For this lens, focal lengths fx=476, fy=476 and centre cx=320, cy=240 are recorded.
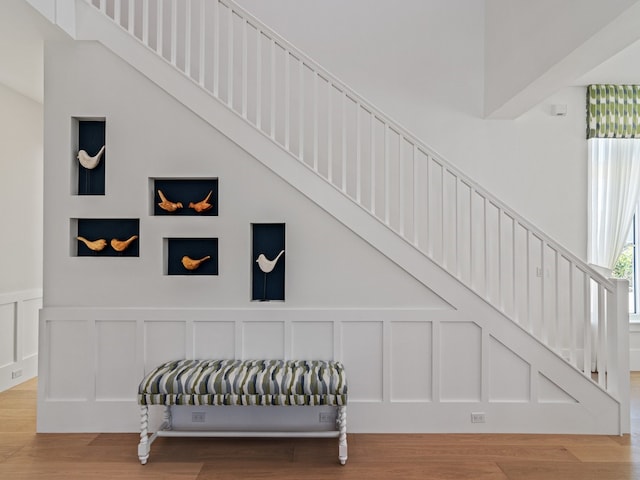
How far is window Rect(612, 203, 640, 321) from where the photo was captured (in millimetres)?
5156

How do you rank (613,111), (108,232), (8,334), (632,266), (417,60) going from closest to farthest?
1. (108,232)
2. (8,334)
3. (417,60)
4. (613,111)
5. (632,266)

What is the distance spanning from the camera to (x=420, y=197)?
4391mm

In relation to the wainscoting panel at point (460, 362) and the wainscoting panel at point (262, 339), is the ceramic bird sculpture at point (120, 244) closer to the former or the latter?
the wainscoting panel at point (262, 339)

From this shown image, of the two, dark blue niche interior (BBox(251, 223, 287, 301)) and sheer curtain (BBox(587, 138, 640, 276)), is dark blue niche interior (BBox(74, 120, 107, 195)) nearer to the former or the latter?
dark blue niche interior (BBox(251, 223, 287, 301))

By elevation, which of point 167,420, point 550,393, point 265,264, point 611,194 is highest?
point 611,194

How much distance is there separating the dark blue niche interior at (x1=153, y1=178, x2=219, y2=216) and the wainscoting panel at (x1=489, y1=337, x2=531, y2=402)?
7.36 feet

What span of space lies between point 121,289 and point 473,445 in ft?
8.54

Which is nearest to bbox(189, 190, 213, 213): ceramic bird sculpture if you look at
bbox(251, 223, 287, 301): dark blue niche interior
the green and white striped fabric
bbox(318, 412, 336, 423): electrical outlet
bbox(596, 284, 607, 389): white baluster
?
bbox(251, 223, 287, 301): dark blue niche interior

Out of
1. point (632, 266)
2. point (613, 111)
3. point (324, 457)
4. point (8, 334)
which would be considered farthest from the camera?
point (632, 266)

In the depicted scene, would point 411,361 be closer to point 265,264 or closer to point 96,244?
point 265,264

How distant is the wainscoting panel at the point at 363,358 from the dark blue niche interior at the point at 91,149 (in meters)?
2.07

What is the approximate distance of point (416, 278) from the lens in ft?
10.9

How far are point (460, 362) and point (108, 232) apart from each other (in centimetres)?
268

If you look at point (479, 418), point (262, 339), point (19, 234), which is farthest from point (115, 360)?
point (479, 418)
